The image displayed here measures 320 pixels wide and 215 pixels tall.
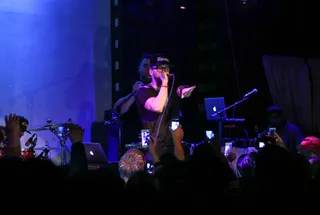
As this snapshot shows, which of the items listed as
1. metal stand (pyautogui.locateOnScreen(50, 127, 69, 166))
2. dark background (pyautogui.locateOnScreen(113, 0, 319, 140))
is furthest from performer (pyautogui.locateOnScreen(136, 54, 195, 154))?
dark background (pyautogui.locateOnScreen(113, 0, 319, 140))

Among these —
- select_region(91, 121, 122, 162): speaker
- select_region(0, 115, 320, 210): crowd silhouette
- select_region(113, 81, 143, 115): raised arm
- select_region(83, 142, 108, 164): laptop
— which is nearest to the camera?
select_region(0, 115, 320, 210): crowd silhouette

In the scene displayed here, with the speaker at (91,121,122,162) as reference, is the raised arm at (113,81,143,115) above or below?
above

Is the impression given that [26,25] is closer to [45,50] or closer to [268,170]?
[45,50]

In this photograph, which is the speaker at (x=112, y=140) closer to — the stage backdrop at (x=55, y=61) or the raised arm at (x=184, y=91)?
the stage backdrop at (x=55, y=61)

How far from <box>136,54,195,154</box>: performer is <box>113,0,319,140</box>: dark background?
66.4 inches

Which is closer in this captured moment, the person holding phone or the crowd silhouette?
the crowd silhouette

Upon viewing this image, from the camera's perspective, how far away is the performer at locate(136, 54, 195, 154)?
5.68m

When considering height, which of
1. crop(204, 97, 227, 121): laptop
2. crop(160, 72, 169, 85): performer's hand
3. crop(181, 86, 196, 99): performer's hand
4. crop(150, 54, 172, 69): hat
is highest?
crop(150, 54, 172, 69): hat

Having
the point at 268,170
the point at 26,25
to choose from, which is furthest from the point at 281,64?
the point at 268,170

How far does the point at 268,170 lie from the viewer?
8.50 feet

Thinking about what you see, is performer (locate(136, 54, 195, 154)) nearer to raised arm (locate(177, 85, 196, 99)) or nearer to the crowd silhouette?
raised arm (locate(177, 85, 196, 99))

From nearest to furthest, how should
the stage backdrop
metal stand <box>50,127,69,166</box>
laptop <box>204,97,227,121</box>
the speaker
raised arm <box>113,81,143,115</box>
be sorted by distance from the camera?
raised arm <box>113,81,143,115</box> < metal stand <box>50,127,69,166</box> < the speaker < the stage backdrop < laptop <box>204,97,227,121</box>

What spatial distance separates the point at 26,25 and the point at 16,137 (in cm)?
340

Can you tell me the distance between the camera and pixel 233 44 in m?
9.16
